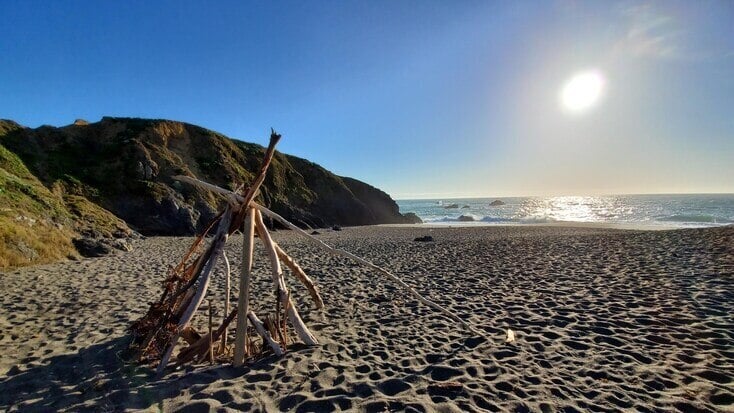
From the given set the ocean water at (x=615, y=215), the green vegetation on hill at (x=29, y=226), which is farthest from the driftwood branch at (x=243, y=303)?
the ocean water at (x=615, y=215)

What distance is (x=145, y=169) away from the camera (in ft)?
98.4

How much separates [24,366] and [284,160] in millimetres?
48615

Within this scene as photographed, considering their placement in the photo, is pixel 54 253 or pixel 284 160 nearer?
pixel 54 253

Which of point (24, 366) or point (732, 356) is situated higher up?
point (24, 366)

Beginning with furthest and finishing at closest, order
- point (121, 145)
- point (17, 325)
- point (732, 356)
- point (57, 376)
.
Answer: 1. point (121, 145)
2. point (17, 325)
3. point (732, 356)
4. point (57, 376)

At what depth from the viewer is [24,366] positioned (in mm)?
4820

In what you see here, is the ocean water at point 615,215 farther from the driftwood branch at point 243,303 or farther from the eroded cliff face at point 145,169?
the driftwood branch at point 243,303

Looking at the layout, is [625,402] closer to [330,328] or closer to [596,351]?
[596,351]

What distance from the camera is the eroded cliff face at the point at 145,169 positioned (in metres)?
26.2

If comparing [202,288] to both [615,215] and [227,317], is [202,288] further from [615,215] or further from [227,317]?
[615,215]

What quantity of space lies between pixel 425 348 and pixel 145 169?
31.8 metres

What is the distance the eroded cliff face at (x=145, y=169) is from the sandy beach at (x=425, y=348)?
9052 mm

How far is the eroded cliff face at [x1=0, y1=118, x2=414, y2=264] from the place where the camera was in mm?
26203

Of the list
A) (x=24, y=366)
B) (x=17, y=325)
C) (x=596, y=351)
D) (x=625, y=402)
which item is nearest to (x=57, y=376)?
(x=24, y=366)
